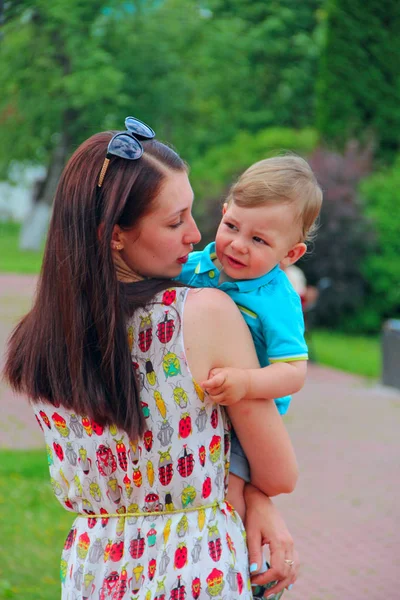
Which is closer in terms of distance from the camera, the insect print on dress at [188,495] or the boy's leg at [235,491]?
the insect print on dress at [188,495]

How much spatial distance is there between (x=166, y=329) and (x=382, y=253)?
13.2m

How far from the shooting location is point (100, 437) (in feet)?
6.27

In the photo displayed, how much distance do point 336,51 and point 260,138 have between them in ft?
7.65

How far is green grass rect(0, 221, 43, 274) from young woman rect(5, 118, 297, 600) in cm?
1693

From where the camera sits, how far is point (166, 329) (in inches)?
72.4

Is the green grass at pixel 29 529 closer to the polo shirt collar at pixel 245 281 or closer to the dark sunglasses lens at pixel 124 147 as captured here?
the polo shirt collar at pixel 245 281

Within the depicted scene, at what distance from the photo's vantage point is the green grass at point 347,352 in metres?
11.5

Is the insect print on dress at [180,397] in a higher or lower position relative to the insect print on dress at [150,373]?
lower

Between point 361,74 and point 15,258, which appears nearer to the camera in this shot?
point 361,74

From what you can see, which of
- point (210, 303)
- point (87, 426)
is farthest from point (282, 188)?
point (87, 426)

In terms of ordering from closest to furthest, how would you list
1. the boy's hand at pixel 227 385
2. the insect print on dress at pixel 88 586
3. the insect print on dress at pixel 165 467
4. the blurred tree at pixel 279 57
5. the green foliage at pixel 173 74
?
the boy's hand at pixel 227 385 < the insect print on dress at pixel 165 467 < the insect print on dress at pixel 88 586 < the green foliage at pixel 173 74 < the blurred tree at pixel 279 57

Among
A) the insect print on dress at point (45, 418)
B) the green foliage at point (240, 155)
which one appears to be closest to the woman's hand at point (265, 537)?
the insect print on dress at point (45, 418)

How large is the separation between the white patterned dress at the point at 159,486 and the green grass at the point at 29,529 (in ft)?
8.35

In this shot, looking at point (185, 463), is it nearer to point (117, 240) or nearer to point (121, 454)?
point (121, 454)
